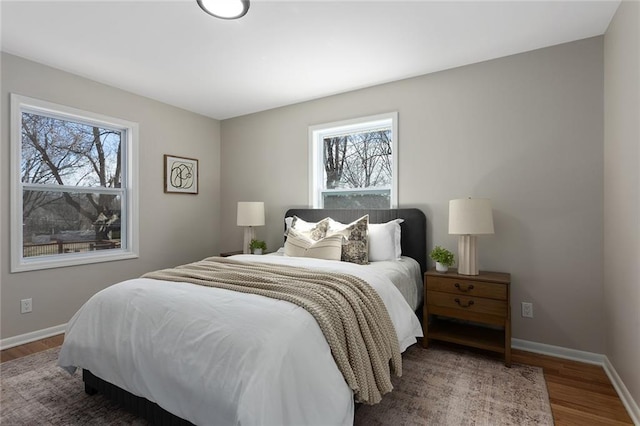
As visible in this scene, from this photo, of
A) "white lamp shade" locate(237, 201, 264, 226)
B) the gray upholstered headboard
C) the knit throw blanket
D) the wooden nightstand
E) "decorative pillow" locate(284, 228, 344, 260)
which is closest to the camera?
the knit throw blanket

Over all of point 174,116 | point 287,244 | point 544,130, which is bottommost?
point 287,244

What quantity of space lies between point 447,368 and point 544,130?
2.12 meters

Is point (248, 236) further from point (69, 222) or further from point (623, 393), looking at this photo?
point (623, 393)

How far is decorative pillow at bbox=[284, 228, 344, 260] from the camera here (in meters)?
2.90

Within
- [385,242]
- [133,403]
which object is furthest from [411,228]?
[133,403]

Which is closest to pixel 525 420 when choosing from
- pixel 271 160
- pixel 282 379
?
pixel 282 379

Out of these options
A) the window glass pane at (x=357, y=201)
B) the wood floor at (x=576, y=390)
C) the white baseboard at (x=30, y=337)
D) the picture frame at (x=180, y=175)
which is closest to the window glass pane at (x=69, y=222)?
the picture frame at (x=180, y=175)

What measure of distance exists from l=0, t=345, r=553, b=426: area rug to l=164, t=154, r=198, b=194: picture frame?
2.28 meters

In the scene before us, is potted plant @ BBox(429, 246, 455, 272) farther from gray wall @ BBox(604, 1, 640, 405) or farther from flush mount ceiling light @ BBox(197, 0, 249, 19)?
flush mount ceiling light @ BBox(197, 0, 249, 19)

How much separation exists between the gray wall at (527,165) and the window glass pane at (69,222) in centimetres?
322

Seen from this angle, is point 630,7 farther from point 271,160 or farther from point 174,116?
point 174,116

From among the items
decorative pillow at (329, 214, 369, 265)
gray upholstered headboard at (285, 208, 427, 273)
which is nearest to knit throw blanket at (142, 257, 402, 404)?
decorative pillow at (329, 214, 369, 265)

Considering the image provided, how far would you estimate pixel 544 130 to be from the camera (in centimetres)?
269

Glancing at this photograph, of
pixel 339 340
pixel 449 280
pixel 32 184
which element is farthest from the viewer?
pixel 32 184
